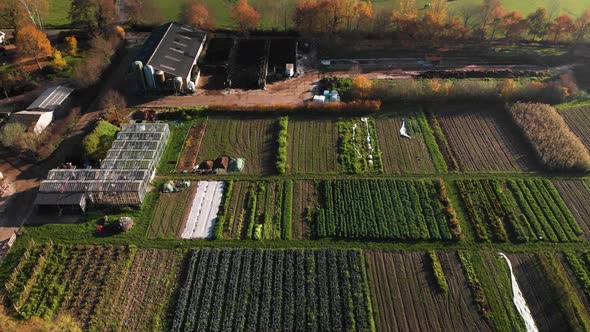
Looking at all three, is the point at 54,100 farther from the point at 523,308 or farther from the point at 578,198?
the point at 578,198

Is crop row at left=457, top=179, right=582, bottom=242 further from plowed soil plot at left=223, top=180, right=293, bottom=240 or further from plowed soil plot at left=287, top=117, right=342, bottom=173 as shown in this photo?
plowed soil plot at left=223, top=180, right=293, bottom=240

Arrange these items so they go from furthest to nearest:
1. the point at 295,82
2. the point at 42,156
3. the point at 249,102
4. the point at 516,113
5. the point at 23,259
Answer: the point at 295,82, the point at 249,102, the point at 516,113, the point at 42,156, the point at 23,259

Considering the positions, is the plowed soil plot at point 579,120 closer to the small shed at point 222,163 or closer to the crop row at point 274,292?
the crop row at point 274,292

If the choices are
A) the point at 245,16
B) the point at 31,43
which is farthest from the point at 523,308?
the point at 31,43

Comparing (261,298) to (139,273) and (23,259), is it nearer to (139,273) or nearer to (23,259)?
(139,273)

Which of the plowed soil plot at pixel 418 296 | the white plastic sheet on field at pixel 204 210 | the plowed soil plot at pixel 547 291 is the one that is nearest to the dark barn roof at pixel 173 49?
the white plastic sheet on field at pixel 204 210

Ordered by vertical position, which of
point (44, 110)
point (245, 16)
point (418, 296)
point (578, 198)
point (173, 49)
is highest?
point (245, 16)

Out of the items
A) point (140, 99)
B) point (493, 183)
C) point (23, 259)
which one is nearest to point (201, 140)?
point (140, 99)
